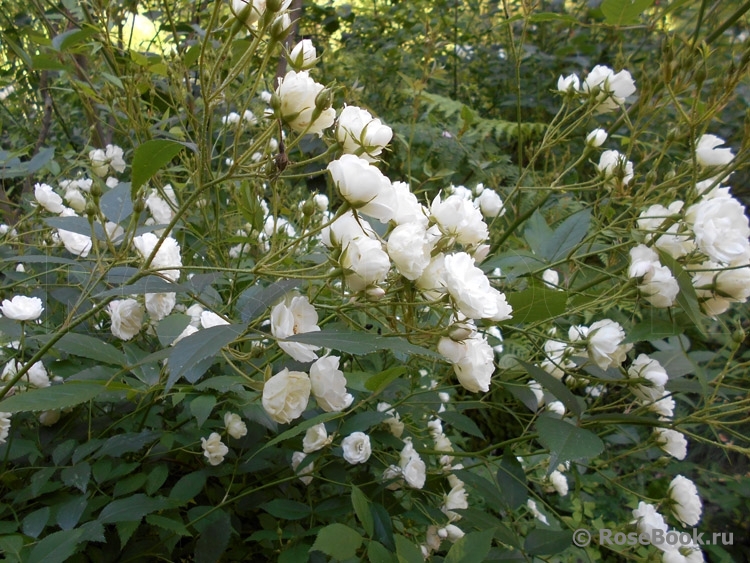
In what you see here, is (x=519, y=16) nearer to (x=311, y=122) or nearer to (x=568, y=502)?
(x=311, y=122)

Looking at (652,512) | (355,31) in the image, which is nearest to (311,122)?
(652,512)

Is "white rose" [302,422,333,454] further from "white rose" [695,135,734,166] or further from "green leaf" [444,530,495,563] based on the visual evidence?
"white rose" [695,135,734,166]

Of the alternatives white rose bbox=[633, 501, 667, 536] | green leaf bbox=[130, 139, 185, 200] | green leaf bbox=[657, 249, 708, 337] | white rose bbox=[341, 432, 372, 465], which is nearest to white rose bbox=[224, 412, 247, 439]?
white rose bbox=[341, 432, 372, 465]

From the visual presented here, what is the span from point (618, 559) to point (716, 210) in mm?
1721

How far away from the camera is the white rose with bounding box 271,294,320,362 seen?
512 millimetres

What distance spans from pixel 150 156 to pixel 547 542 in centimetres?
69

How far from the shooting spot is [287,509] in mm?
781

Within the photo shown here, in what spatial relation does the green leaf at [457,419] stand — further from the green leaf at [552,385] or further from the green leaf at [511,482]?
the green leaf at [552,385]

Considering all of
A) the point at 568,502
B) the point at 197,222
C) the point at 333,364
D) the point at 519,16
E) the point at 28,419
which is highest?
the point at 519,16

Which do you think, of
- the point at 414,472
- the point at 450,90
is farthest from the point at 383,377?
the point at 450,90

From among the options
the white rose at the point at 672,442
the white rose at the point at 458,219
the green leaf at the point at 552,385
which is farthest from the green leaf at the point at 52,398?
the white rose at the point at 672,442

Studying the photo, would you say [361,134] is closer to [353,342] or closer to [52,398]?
[353,342]

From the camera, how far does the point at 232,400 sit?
2.33 feet

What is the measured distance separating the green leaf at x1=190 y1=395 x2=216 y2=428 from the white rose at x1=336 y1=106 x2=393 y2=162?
1.06 feet
